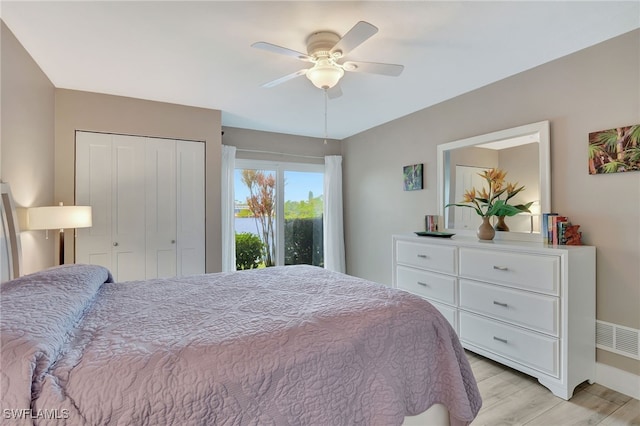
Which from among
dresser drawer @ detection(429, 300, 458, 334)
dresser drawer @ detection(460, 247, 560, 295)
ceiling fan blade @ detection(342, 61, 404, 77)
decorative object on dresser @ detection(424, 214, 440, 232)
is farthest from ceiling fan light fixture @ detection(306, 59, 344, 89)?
dresser drawer @ detection(429, 300, 458, 334)

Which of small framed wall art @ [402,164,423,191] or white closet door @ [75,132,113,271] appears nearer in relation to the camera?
white closet door @ [75,132,113,271]

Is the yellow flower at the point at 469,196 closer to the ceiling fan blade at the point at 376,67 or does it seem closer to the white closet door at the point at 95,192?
the ceiling fan blade at the point at 376,67

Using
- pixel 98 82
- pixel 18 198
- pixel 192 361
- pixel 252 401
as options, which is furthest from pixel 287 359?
pixel 98 82

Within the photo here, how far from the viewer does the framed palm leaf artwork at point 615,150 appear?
2.09 meters

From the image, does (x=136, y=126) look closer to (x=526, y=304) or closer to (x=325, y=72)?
(x=325, y=72)

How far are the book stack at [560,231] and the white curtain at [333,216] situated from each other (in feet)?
9.62

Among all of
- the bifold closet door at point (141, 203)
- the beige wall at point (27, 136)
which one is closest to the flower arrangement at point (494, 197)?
the bifold closet door at point (141, 203)

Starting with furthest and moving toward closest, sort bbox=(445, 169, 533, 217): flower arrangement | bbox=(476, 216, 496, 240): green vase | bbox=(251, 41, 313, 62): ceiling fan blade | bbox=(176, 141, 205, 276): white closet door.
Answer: bbox=(176, 141, 205, 276): white closet door
bbox=(476, 216, 496, 240): green vase
bbox=(445, 169, 533, 217): flower arrangement
bbox=(251, 41, 313, 62): ceiling fan blade

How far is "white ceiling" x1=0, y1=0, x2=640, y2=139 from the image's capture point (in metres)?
1.83

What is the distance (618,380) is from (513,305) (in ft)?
2.61

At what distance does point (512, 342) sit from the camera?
92.4 inches

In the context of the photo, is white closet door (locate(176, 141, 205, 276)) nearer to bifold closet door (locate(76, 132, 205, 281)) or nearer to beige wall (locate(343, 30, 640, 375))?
bifold closet door (locate(76, 132, 205, 281))

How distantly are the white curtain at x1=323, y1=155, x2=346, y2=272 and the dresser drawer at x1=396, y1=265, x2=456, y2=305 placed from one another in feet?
5.50

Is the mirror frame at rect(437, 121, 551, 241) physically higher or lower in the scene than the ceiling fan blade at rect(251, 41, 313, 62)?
lower
